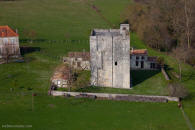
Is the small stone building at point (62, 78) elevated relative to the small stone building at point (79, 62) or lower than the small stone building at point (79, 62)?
lower

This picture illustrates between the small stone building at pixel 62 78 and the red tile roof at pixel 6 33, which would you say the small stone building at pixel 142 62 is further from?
the red tile roof at pixel 6 33

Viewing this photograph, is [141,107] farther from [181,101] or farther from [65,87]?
[65,87]

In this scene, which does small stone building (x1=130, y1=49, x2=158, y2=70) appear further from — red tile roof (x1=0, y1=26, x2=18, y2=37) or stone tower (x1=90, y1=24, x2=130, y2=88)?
red tile roof (x1=0, y1=26, x2=18, y2=37)

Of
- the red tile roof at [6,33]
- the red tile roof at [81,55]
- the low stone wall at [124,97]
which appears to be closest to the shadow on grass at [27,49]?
the red tile roof at [6,33]

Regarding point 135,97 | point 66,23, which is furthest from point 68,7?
point 135,97

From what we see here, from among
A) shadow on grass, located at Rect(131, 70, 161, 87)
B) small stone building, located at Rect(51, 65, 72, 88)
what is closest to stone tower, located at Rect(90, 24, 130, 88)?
shadow on grass, located at Rect(131, 70, 161, 87)

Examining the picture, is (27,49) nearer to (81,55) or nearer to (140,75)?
(81,55)

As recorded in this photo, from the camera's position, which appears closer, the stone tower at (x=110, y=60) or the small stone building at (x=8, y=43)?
the stone tower at (x=110, y=60)
